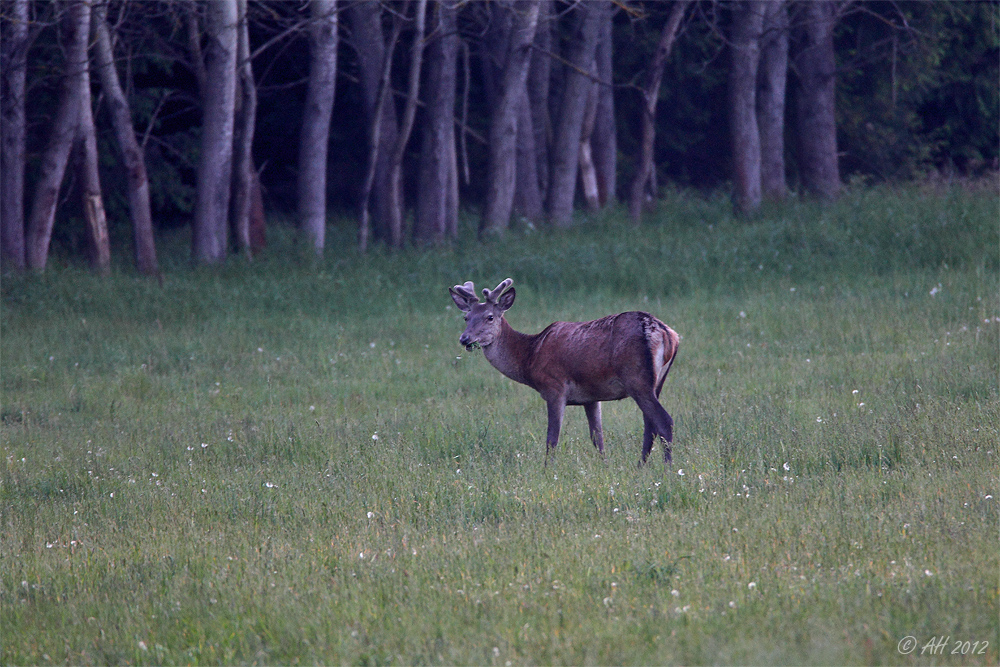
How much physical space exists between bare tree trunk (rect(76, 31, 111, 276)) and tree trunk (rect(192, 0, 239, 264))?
1.54 m

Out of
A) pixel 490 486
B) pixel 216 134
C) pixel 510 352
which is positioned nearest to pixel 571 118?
pixel 216 134

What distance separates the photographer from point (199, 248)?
59.4 feet

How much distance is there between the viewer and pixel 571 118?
68.1ft

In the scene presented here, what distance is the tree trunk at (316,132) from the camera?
18.6 meters

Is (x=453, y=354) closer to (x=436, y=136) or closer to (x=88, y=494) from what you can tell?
(x=88, y=494)

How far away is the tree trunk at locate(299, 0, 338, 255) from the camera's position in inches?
732

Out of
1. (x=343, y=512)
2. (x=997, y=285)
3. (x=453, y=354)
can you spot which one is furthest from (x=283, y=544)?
(x=997, y=285)

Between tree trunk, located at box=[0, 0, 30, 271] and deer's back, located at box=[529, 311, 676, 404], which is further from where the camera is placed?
tree trunk, located at box=[0, 0, 30, 271]

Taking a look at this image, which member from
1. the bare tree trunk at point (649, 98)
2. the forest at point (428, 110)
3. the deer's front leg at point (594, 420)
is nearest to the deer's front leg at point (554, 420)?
the deer's front leg at point (594, 420)

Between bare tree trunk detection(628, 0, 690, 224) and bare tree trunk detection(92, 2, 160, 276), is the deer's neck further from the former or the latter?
bare tree trunk detection(628, 0, 690, 224)

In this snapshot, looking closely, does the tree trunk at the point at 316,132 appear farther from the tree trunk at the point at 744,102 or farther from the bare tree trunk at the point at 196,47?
the tree trunk at the point at 744,102

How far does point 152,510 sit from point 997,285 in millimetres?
10967

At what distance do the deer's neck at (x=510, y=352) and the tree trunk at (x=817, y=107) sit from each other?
1494 centimetres

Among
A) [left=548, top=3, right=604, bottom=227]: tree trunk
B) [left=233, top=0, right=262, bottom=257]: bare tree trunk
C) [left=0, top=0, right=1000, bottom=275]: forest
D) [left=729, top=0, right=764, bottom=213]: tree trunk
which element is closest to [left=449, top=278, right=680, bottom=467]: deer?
[left=0, top=0, right=1000, bottom=275]: forest
